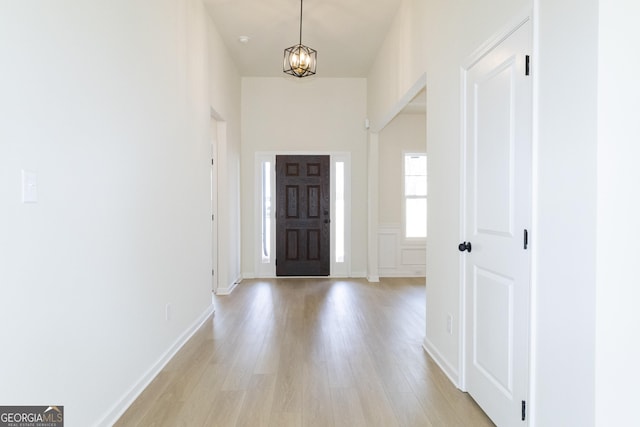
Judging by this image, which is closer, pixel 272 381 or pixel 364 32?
pixel 272 381

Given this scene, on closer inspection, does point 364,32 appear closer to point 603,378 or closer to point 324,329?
point 324,329

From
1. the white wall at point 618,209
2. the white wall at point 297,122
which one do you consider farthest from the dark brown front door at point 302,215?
the white wall at point 618,209

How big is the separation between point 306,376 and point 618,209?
2100mm

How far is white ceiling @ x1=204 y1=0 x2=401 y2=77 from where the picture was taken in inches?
159

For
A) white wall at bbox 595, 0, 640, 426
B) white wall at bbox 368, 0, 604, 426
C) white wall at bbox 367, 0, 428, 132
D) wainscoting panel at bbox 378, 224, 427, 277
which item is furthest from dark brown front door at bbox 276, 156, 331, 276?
white wall at bbox 595, 0, 640, 426

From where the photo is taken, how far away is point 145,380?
248cm

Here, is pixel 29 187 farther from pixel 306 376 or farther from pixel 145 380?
pixel 306 376

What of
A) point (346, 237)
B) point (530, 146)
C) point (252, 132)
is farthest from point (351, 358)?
point (252, 132)

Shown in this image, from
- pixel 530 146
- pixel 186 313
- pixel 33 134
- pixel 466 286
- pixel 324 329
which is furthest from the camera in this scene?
pixel 324 329

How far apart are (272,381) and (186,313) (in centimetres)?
126

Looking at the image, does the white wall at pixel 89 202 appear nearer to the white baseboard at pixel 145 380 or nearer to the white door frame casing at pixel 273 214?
the white baseboard at pixel 145 380

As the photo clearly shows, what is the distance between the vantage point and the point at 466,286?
7.94ft

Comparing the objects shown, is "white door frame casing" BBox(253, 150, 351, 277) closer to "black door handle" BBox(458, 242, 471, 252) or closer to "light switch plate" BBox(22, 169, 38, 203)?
"black door handle" BBox(458, 242, 471, 252)

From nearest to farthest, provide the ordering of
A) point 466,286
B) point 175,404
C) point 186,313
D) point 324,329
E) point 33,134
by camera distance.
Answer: point 33,134 → point 175,404 → point 466,286 → point 186,313 → point 324,329
